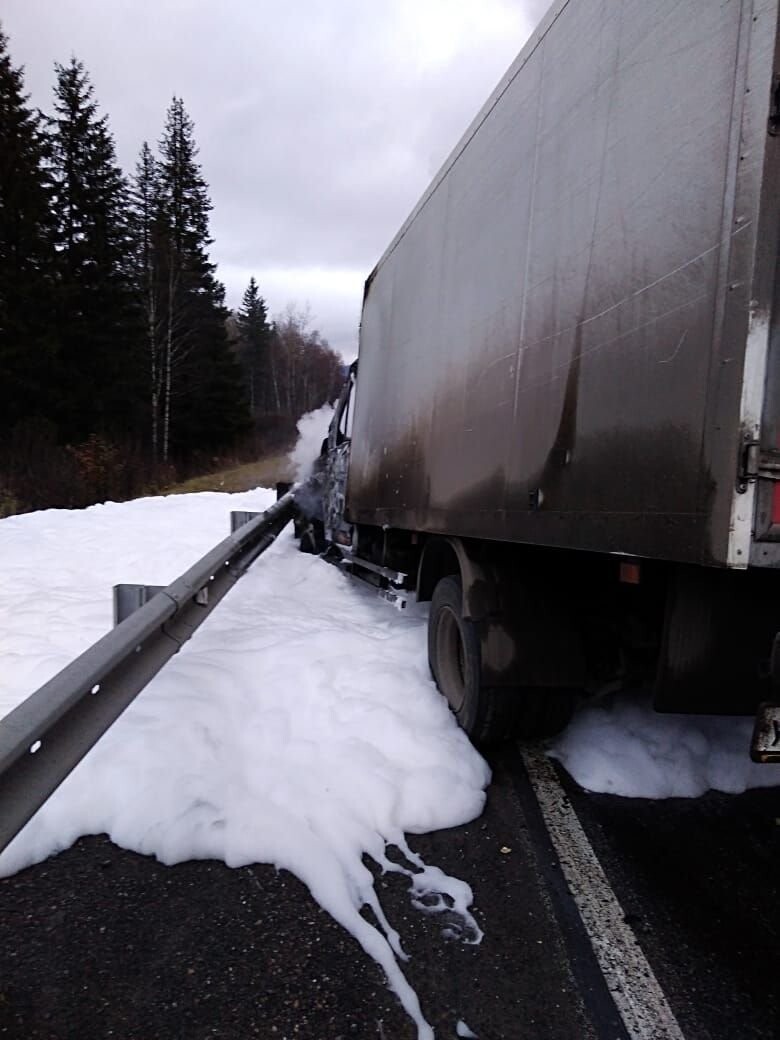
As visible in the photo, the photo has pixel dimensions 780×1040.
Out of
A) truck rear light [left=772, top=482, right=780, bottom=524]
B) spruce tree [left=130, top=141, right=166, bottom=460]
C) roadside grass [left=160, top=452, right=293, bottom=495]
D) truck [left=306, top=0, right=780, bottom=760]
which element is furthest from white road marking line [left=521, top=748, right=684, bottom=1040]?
spruce tree [left=130, top=141, right=166, bottom=460]

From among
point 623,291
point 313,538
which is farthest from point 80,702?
point 313,538

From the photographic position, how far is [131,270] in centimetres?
2861

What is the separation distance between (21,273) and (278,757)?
24.8 m

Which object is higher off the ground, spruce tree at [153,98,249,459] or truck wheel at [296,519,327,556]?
spruce tree at [153,98,249,459]

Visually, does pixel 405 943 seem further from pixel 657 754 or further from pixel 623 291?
pixel 623 291

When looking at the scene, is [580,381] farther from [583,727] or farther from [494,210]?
[583,727]

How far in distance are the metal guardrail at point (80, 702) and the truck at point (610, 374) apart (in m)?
1.54

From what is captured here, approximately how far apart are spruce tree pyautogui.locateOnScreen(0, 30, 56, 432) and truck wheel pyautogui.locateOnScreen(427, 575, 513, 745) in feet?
70.6

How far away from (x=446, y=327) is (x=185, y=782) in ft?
9.42

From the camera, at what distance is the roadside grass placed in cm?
2502

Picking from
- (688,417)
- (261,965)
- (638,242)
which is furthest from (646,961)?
(638,242)

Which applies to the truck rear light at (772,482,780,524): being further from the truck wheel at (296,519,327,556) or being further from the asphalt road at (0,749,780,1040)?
the truck wheel at (296,519,327,556)

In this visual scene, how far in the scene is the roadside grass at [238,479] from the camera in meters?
25.0

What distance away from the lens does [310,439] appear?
1166 centimetres
